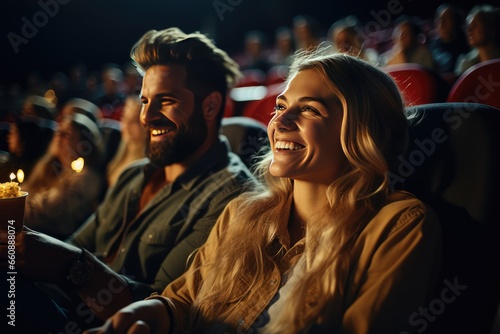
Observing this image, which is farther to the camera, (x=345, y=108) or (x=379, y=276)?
(x=345, y=108)

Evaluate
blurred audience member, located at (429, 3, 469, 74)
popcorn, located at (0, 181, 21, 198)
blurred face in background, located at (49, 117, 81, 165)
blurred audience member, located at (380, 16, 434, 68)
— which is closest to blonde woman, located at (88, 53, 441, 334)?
popcorn, located at (0, 181, 21, 198)

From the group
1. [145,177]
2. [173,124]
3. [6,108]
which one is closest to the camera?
[173,124]

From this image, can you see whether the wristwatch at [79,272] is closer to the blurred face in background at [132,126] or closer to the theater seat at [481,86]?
the theater seat at [481,86]

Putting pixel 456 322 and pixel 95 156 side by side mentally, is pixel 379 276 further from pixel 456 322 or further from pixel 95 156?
pixel 95 156

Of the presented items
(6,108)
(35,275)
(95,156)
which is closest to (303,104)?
(35,275)

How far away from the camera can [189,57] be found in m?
1.32

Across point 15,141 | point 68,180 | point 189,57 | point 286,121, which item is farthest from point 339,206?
point 15,141

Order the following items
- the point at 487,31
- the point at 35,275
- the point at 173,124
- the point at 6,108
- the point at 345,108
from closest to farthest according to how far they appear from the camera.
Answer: the point at 345,108, the point at 35,275, the point at 173,124, the point at 487,31, the point at 6,108

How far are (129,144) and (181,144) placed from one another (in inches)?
35.7

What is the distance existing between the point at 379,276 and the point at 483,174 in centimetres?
25

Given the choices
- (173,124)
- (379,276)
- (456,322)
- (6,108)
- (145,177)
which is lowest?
(456,322)

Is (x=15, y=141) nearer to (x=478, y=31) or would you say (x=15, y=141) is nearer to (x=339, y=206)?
(x=339, y=206)

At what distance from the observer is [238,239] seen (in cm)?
97

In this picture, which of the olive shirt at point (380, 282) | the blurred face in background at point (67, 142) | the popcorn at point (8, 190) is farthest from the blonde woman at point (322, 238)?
the blurred face in background at point (67, 142)
